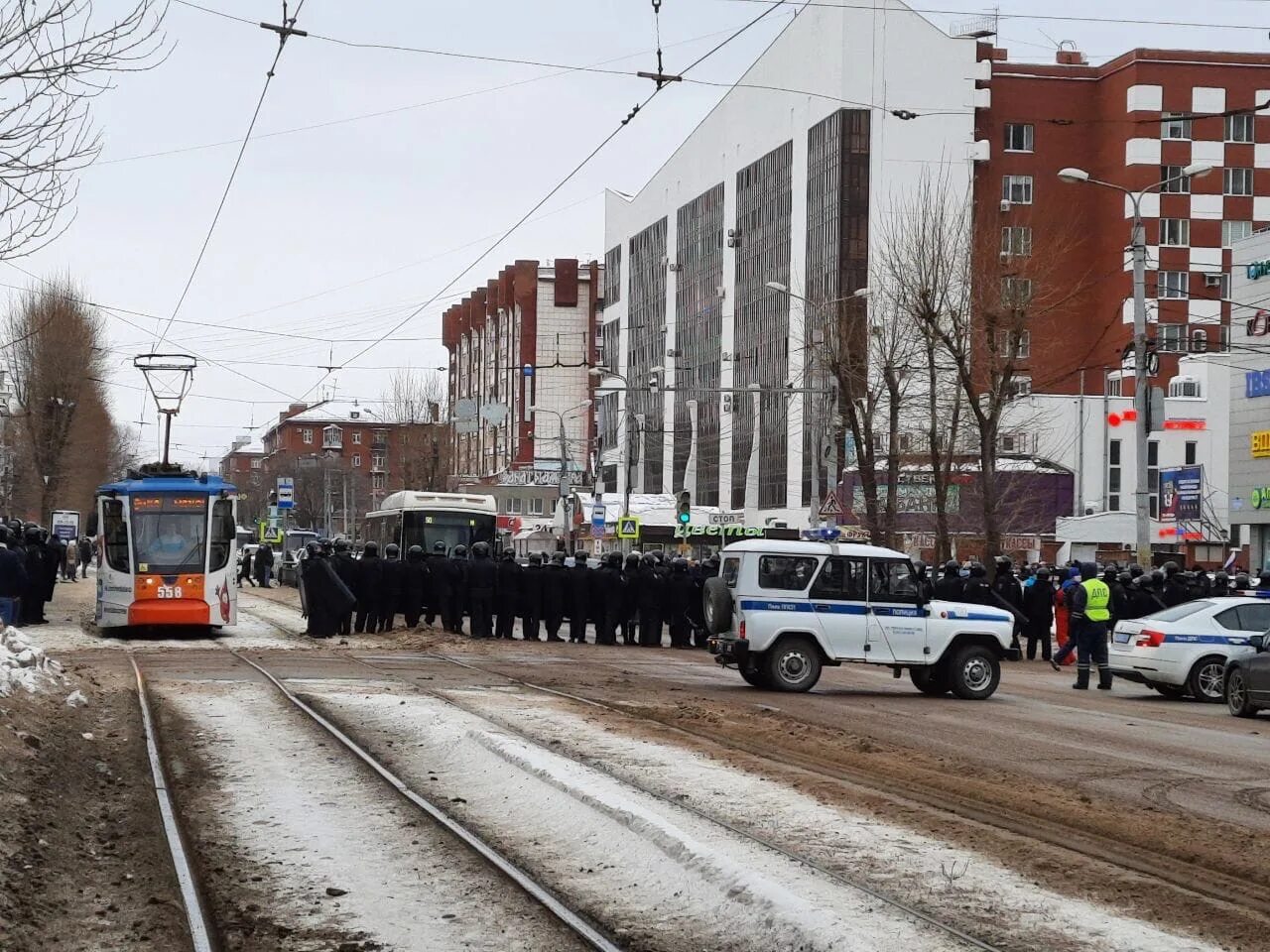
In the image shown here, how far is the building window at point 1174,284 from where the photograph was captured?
7388cm

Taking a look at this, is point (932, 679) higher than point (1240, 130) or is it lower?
lower

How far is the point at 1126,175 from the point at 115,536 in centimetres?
5482

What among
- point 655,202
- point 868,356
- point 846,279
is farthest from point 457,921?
point 655,202

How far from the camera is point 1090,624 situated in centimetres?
2408

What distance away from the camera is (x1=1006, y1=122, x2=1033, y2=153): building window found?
73562 mm

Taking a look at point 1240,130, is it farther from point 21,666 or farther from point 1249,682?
point 21,666

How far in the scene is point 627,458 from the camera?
57.8 m

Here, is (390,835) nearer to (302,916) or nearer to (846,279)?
(302,916)

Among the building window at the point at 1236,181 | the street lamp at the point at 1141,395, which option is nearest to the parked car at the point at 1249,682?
the street lamp at the point at 1141,395

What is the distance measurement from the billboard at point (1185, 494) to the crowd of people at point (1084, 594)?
20.8m

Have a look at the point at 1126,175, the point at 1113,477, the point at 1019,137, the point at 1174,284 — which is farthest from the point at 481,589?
the point at 1174,284

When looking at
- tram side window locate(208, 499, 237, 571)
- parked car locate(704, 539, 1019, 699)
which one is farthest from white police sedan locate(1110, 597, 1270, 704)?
tram side window locate(208, 499, 237, 571)

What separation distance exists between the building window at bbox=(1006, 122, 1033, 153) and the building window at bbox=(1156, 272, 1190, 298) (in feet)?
25.7

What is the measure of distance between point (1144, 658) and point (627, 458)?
119 ft
